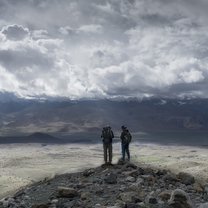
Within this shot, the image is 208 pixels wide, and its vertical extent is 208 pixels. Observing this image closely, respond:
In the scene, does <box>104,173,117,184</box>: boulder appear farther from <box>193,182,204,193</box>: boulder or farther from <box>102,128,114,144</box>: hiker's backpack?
<box>102,128,114,144</box>: hiker's backpack

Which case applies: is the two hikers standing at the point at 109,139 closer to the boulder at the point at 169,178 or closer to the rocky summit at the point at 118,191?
the rocky summit at the point at 118,191

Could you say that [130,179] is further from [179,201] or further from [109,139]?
[109,139]

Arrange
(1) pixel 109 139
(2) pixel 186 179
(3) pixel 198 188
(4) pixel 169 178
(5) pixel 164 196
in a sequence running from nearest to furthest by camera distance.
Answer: (5) pixel 164 196 < (3) pixel 198 188 < (2) pixel 186 179 < (4) pixel 169 178 < (1) pixel 109 139

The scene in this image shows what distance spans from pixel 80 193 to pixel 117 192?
9.13ft

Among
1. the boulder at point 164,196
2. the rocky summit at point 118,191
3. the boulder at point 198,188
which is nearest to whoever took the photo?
the rocky summit at point 118,191

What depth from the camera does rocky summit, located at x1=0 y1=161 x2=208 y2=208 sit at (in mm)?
29630

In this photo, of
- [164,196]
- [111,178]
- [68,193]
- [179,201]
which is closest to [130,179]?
[111,178]

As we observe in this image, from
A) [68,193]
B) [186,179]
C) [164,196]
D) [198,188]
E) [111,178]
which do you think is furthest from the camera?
[186,179]

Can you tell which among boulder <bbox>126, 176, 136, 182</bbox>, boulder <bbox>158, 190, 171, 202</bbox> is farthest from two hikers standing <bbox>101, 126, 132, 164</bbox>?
boulder <bbox>158, 190, 171, 202</bbox>

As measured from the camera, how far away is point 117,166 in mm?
42250

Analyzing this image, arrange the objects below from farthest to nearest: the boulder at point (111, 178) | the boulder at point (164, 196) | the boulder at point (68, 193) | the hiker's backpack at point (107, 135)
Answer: the hiker's backpack at point (107, 135) < the boulder at point (111, 178) < the boulder at point (68, 193) < the boulder at point (164, 196)

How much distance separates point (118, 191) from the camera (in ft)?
110

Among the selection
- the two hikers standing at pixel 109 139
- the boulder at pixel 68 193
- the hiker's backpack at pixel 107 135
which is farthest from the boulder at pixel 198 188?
the hiker's backpack at pixel 107 135

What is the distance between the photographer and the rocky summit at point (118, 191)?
97.2 ft
